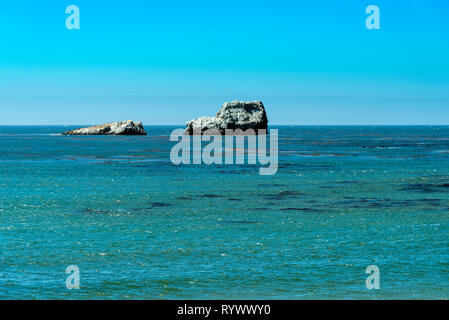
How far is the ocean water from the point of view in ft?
71.1

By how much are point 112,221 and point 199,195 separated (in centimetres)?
1356

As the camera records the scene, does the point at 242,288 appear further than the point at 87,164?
No

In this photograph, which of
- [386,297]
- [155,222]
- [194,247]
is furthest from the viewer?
[155,222]

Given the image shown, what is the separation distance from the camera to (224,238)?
29.7 metres

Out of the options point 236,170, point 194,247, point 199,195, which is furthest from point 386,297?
point 236,170

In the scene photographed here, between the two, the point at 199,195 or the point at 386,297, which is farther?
the point at 199,195

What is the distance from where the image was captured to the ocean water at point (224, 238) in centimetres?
2167

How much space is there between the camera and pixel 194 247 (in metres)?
27.7

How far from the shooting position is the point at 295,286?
21672 millimetres
